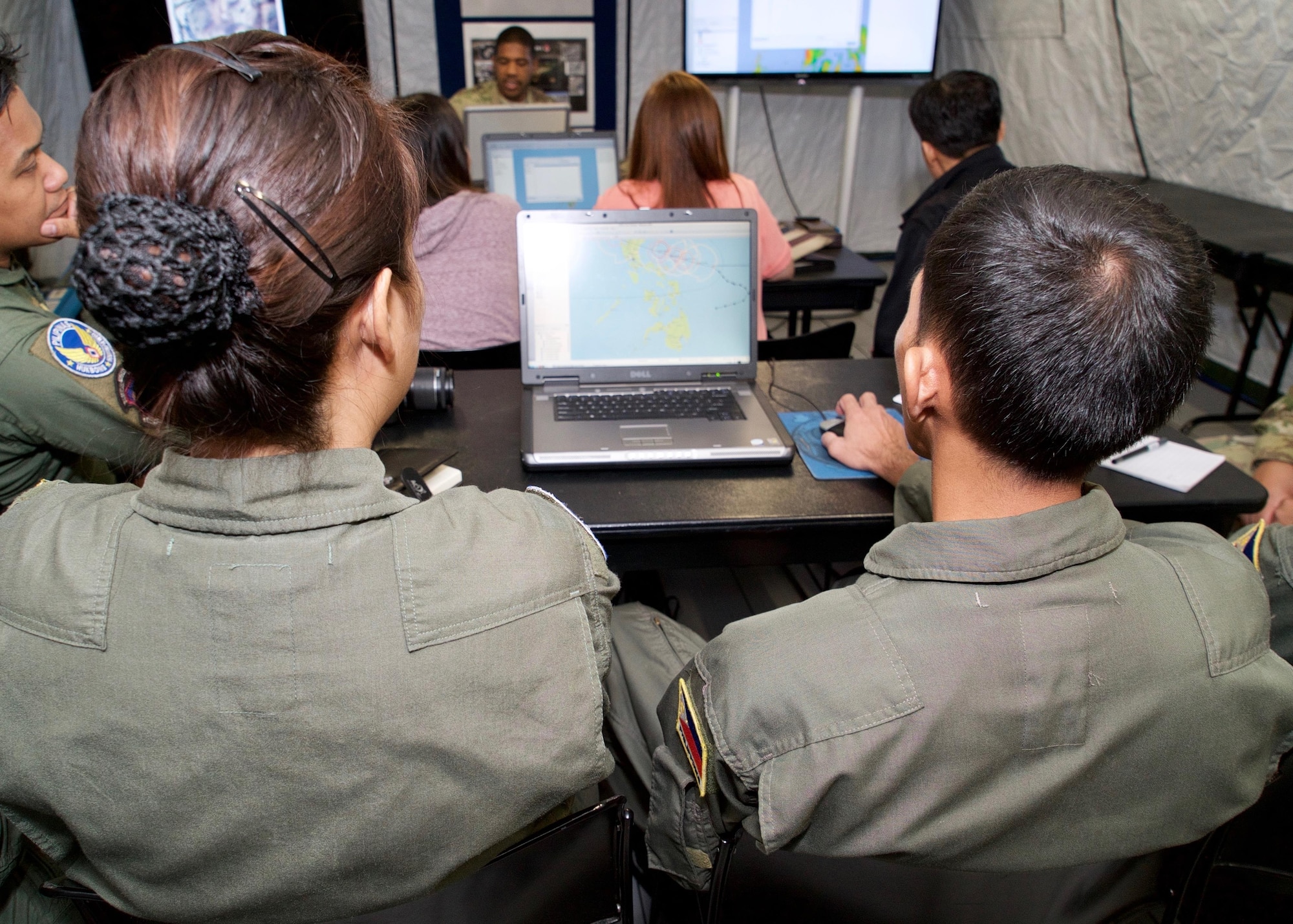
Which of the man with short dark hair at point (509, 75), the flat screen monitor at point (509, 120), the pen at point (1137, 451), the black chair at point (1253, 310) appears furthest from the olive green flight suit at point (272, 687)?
the man with short dark hair at point (509, 75)

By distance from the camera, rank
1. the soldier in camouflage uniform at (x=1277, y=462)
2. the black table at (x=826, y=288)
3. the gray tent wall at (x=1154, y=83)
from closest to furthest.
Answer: the soldier in camouflage uniform at (x=1277, y=462) → the black table at (x=826, y=288) → the gray tent wall at (x=1154, y=83)

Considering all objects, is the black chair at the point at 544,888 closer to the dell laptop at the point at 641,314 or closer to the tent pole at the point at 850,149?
the dell laptop at the point at 641,314

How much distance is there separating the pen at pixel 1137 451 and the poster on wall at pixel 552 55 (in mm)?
3659

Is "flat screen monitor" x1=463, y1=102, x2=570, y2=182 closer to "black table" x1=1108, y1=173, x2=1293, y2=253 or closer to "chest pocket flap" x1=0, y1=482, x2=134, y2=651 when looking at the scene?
"black table" x1=1108, y1=173, x2=1293, y2=253

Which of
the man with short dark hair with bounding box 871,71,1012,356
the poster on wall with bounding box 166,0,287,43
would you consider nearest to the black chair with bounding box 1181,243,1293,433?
the man with short dark hair with bounding box 871,71,1012,356

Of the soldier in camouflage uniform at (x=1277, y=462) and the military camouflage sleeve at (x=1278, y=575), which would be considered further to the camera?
the soldier in camouflage uniform at (x=1277, y=462)

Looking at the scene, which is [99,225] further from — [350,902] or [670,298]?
[670,298]

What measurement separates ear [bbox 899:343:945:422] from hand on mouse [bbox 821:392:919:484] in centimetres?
42

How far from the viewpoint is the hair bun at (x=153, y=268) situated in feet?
1.69

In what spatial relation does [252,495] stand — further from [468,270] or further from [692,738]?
[468,270]

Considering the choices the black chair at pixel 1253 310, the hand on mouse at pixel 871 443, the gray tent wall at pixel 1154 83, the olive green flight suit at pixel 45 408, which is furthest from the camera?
the gray tent wall at pixel 1154 83

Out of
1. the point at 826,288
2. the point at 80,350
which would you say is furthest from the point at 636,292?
the point at 826,288

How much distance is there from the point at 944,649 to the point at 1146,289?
0.33m

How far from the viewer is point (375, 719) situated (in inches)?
23.4
